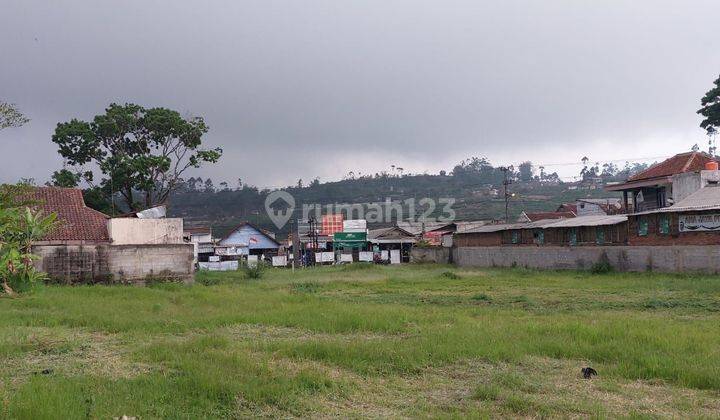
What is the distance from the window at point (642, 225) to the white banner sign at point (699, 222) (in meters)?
2.11

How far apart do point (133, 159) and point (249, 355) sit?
30.8 m

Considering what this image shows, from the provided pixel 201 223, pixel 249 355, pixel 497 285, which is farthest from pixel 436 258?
pixel 201 223

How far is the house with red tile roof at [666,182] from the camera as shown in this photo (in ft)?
98.8

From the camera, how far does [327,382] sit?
7.22 meters

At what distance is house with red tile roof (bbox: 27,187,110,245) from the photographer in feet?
83.4

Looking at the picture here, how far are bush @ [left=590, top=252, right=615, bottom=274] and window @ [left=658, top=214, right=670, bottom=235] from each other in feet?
11.1

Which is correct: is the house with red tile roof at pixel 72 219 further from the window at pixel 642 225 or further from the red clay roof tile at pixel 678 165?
the red clay roof tile at pixel 678 165

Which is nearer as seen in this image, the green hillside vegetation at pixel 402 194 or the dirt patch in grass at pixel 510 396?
the dirt patch in grass at pixel 510 396

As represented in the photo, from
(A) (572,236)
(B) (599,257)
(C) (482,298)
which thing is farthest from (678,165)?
(C) (482,298)

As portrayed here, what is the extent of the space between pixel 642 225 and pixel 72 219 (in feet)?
85.7

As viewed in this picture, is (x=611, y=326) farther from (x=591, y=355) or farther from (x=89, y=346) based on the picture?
(x=89, y=346)

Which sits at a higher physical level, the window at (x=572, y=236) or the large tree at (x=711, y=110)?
the large tree at (x=711, y=110)

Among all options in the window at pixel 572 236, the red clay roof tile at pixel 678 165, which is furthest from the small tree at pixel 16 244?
the red clay roof tile at pixel 678 165

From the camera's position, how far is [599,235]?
29.1m
